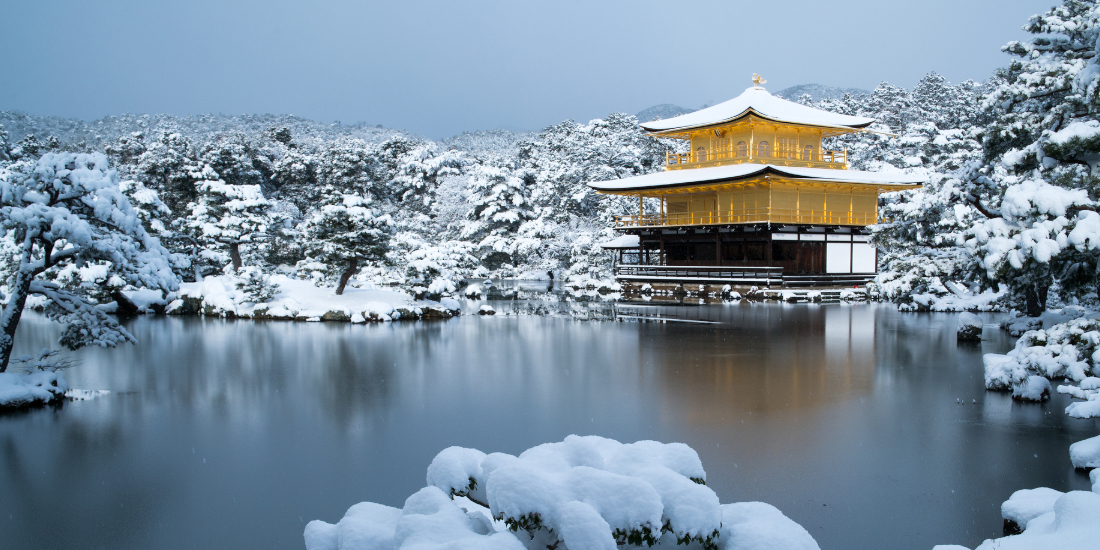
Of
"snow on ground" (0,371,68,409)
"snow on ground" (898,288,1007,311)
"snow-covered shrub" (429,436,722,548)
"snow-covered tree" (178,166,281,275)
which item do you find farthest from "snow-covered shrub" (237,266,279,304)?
"snow-covered shrub" (429,436,722,548)

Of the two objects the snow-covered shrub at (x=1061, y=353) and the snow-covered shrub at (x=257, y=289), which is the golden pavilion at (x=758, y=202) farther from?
the snow-covered shrub at (x=1061, y=353)

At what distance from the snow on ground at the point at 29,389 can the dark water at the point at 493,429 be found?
368 millimetres

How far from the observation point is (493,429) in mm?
7633

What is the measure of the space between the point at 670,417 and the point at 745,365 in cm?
390

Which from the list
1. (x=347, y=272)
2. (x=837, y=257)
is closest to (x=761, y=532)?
(x=347, y=272)

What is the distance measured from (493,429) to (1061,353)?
20.5 feet

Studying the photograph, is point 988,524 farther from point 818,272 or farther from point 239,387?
point 818,272

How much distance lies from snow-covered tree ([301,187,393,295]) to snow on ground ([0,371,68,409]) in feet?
34.5

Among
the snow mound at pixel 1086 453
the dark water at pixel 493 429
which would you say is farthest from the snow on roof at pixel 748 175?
the snow mound at pixel 1086 453

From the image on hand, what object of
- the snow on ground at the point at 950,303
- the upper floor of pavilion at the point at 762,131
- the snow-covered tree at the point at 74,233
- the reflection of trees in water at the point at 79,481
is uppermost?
the upper floor of pavilion at the point at 762,131

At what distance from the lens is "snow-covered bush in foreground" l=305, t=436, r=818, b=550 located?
2969mm

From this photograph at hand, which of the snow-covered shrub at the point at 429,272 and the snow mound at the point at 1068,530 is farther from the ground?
the snow-covered shrub at the point at 429,272

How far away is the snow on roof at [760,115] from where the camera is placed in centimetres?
2795

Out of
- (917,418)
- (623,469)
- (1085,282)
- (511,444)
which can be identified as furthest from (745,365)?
(623,469)
